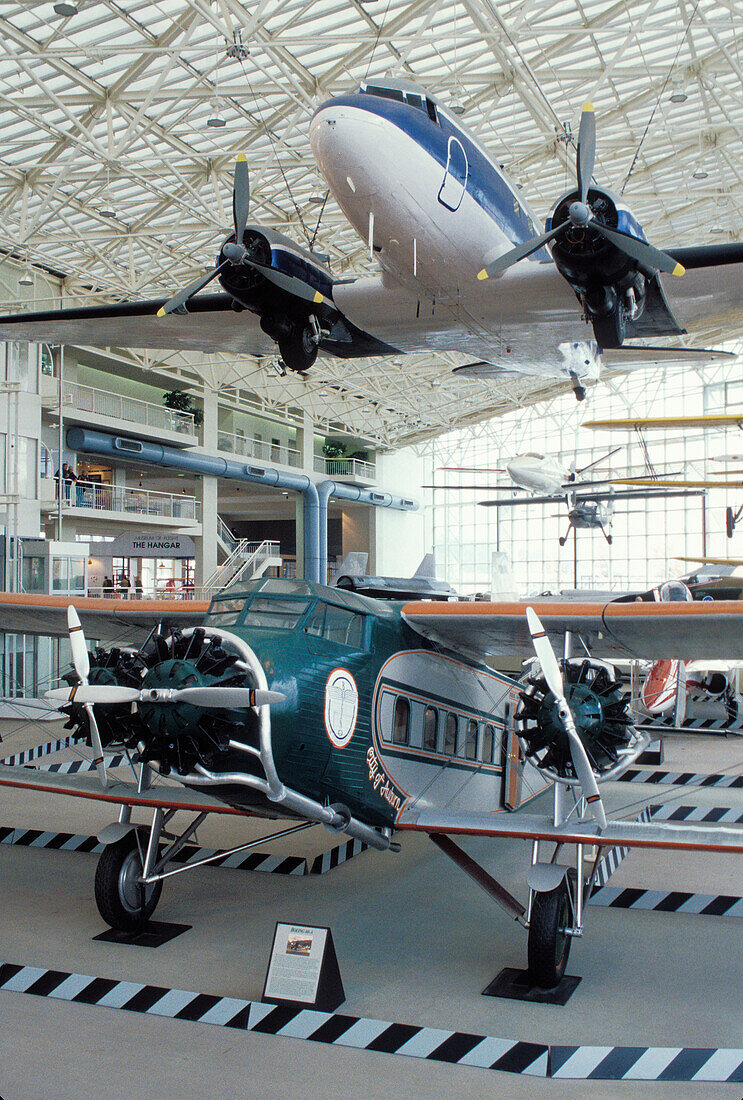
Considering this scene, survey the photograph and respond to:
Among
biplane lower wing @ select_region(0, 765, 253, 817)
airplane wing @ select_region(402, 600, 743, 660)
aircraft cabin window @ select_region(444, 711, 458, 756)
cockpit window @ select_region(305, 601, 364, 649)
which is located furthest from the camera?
aircraft cabin window @ select_region(444, 711, 458, 756)

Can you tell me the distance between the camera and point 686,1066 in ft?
17.2

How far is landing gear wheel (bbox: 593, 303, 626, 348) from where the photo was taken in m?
8.97

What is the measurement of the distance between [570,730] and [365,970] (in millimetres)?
2754

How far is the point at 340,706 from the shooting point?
7.49 m

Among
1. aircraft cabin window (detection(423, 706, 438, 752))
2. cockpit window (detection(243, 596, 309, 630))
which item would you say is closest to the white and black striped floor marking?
cockpit window (detection(243, 596, 309, 630))

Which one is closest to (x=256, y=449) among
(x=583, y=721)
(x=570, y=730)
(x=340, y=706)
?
(x=340, y=706)

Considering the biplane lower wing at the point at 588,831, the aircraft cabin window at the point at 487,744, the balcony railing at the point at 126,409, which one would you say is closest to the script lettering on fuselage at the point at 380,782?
the biplane lower wing at the point at 588,831

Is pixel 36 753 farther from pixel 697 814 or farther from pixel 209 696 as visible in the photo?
pixel 209 696

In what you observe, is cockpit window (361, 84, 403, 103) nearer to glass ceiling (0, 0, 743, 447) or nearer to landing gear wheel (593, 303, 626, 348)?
landing gear wheel (593, 303, 626, 348)

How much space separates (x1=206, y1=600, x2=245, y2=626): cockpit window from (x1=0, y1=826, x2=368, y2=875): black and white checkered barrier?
3123 millimetres

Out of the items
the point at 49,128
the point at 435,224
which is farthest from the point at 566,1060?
the point at 49,128

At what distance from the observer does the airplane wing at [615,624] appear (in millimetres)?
7820

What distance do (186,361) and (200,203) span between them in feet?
49.1

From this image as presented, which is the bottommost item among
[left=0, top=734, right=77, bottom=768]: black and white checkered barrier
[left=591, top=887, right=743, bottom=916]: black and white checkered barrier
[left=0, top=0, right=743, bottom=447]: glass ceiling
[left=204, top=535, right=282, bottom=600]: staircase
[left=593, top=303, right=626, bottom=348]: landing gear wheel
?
[left=0, top=734, right=77, bottom=768]: black and white checkered barrier
